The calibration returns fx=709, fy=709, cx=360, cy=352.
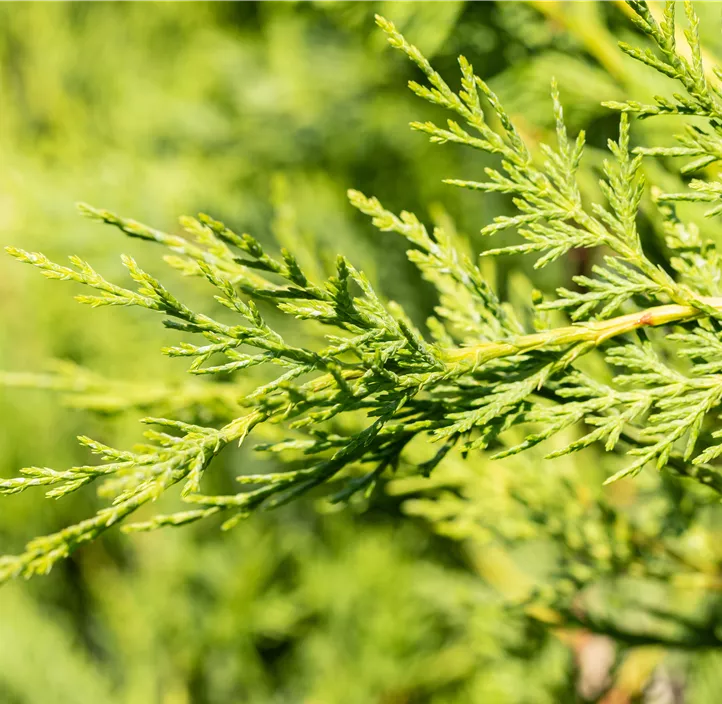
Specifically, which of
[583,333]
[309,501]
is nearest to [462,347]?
[583,333]

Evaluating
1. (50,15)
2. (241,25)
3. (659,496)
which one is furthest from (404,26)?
(50,15)

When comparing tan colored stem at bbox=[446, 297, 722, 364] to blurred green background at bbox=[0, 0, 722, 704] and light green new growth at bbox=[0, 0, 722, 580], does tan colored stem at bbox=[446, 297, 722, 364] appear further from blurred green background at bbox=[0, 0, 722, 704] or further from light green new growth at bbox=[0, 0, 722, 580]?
blurred green background at bbox=[0, 0, 722, 704]

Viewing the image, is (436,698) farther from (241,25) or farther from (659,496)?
(241,25)

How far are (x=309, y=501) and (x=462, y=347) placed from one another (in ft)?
5.42

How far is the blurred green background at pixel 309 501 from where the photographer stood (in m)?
1.16

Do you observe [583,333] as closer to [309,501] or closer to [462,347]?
[462,347]

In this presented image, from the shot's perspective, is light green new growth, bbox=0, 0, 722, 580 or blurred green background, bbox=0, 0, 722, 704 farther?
blurred green background, bbox=0, 0, 722, 704

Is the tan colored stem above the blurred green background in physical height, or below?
above

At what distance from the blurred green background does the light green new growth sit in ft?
1.20

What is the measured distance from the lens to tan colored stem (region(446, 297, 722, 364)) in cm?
70

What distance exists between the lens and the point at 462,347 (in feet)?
2.40

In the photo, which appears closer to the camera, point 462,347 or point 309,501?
point 462,347

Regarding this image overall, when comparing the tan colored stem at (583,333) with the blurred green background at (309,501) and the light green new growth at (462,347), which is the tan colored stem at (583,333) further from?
the blurred green background at (309,501)

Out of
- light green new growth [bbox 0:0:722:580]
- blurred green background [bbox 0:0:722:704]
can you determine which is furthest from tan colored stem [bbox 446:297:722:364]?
blurred green background [bbox 0:0:722:704]
